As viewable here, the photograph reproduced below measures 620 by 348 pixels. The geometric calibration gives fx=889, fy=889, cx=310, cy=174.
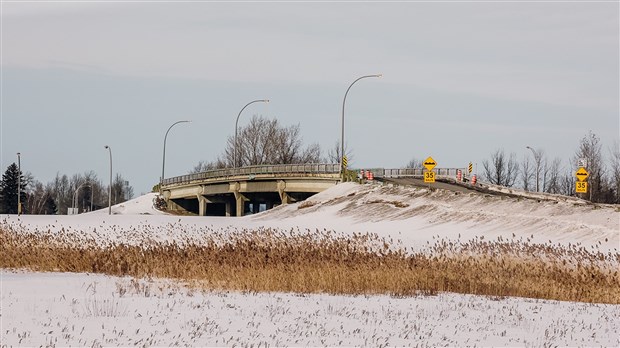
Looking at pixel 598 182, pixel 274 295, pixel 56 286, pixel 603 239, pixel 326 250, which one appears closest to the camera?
pixel 274 295

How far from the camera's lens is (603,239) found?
3159cm

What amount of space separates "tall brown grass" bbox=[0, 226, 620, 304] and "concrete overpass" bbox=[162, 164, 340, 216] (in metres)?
44.7

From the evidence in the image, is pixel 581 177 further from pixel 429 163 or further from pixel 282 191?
pixel 282 191

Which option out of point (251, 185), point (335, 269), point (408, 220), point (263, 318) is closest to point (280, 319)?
point (263, 318)

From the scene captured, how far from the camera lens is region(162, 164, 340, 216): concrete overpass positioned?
230 feet

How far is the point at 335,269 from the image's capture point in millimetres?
19125

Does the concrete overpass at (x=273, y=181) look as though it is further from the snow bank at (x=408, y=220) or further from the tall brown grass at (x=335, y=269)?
the tall brown grass at (x=335, y=269)

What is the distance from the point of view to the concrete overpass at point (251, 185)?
70.2 metres

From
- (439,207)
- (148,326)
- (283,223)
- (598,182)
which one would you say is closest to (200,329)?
(148,326)

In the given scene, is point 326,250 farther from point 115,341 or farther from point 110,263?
point 115,341

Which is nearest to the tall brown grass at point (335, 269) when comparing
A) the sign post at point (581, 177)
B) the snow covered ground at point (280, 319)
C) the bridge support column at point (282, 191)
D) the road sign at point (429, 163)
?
the snow covered ground at point (280, 319)

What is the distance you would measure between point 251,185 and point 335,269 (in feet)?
198

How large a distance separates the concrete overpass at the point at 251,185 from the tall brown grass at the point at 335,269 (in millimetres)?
44652

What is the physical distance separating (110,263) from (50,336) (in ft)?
31.2
